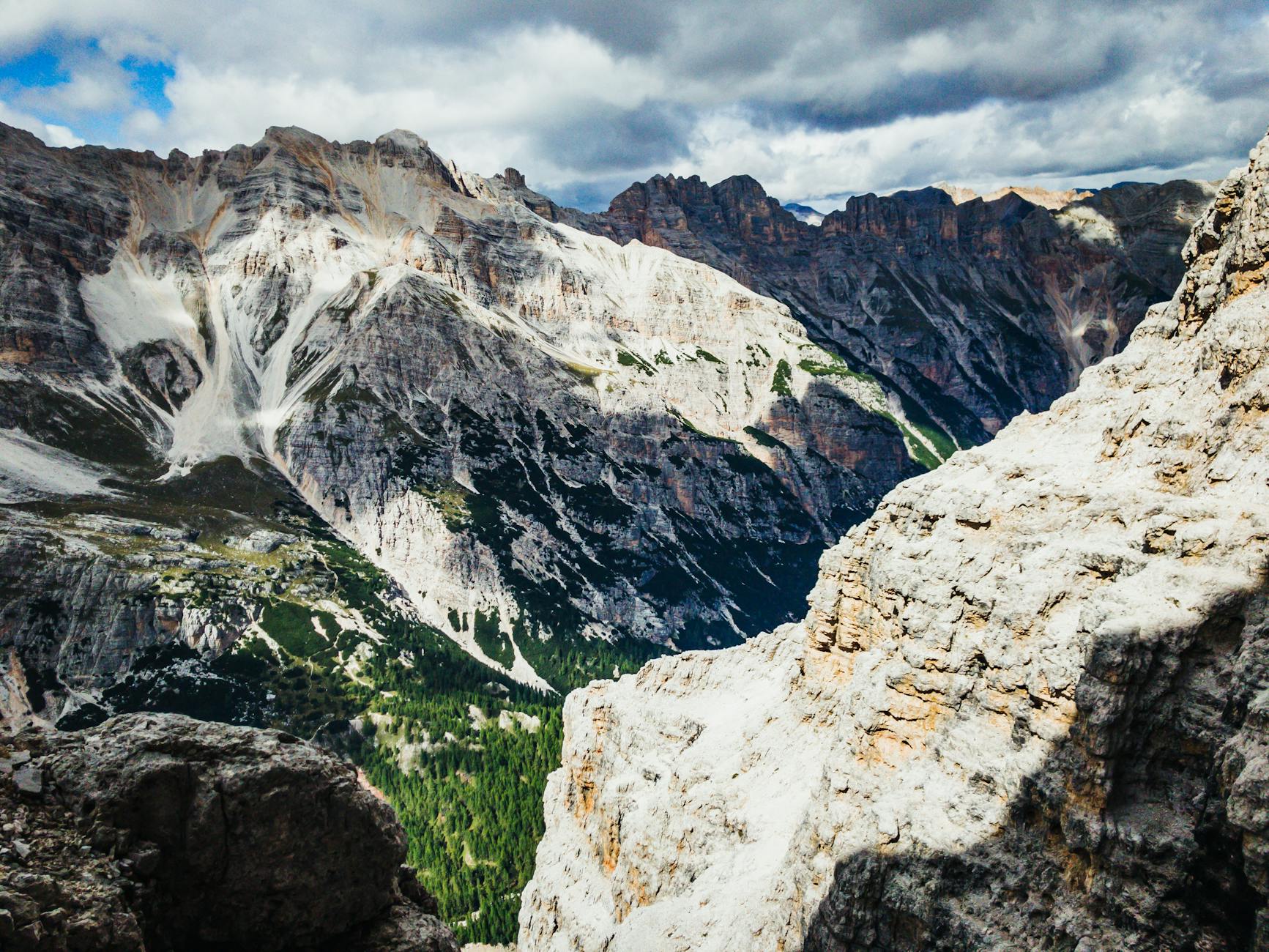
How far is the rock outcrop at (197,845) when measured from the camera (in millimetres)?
15945

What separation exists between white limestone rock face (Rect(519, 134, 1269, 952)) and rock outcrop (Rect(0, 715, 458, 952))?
27289mm

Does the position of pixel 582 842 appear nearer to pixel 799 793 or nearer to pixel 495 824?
pixel 799 793

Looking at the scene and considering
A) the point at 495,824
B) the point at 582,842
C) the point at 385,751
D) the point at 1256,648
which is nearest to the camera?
the point at 1256,648

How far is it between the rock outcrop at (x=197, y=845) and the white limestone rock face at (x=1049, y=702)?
27289 millimetres

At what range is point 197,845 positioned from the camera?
18609 millimetres

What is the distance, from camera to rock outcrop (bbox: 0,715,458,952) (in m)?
15.9

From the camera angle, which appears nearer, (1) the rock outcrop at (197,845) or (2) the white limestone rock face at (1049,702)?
(1) the rock outcrop at (197,845)

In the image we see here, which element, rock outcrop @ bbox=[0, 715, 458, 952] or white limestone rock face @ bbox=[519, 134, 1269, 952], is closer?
rock outcrop @ bbox=[0, 715, 458, 952]

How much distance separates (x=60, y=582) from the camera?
192 metres

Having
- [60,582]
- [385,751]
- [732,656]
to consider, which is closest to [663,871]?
[732,656]

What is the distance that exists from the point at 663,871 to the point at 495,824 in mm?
96364

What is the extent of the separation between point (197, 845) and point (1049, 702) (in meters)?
34.7

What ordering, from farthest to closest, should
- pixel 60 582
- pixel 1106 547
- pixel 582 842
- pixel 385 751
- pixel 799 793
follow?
pixel 60 582
pixel 385 751
pixel 582 842
pixel 799 793
pixel 1106 547

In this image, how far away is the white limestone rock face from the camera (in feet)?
108
